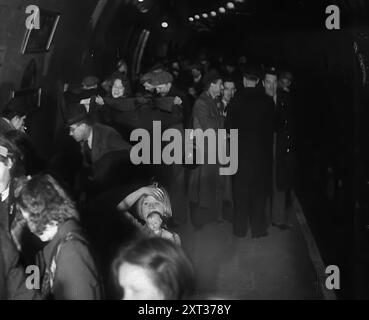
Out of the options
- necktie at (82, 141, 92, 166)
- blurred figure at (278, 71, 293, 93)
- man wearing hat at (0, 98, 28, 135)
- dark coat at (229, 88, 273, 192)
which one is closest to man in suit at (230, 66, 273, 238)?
dark coat at (229, 88, 273, 192)

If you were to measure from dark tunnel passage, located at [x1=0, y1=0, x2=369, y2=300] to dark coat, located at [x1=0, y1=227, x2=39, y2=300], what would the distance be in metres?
0.37

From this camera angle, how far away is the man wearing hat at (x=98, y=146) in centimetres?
286

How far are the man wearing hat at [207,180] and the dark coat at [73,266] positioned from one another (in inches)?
28.2

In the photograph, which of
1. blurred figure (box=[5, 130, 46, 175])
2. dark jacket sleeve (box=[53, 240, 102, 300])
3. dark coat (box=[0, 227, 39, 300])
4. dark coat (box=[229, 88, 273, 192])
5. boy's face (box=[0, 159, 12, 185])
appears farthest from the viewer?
dark coat (box=[229, 88, 273, 192])

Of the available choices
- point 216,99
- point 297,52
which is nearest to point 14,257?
point 216,99

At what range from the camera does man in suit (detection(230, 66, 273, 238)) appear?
292 cm

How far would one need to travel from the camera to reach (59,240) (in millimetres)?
2242

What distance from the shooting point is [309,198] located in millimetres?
3057

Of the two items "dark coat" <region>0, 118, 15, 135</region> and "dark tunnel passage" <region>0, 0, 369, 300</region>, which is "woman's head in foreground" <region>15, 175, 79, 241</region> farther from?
"dark coat" <region>0, 118, 15, 135</region>

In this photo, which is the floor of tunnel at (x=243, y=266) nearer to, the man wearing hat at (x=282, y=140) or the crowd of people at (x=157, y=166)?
the crowd of people at (x=157, y=166)

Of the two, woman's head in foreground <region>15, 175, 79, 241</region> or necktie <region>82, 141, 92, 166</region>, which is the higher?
necktie <region>82, 141, 92, 166</region>

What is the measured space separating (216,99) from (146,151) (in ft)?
1.37

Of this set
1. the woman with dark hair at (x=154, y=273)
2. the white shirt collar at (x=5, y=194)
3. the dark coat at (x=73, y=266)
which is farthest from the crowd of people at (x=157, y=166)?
the dark coat at (x=73, y=266)
